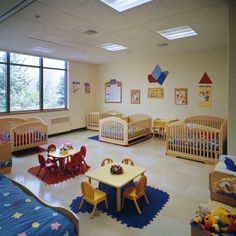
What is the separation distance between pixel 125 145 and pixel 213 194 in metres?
3.84

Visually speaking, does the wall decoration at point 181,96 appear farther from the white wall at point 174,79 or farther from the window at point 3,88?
the window at point 3,88

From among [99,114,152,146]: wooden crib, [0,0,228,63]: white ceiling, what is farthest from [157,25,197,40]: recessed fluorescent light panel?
[99,114,152,146]: wooden crib

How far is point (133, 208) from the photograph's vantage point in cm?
280

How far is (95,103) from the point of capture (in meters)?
9.36

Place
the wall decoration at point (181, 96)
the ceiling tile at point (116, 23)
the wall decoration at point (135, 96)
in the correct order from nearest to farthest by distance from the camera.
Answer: the ceiling tile at point (116, 23) < the wall decoration at point (181, 96) < the wall decoration at point (135, 96)

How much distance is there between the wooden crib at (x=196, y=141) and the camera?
4.56m

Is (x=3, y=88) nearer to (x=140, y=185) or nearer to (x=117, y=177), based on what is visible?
(x=117, y=177)

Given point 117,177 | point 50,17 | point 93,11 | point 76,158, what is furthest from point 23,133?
point 93,11

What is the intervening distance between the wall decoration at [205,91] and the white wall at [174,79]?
0.38ft

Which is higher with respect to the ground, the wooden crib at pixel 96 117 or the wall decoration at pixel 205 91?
the wall decoration at pixel 205 91

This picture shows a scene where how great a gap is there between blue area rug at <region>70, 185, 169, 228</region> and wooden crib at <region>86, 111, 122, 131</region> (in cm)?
531

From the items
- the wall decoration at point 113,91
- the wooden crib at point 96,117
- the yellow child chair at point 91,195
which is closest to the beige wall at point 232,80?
the yellow child chair at point 91,195

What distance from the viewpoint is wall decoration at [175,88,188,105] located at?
6.67m

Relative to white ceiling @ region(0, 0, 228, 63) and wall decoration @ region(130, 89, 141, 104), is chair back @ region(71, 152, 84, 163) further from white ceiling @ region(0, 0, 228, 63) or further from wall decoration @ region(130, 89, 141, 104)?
wall decoration @ region(130, 89, 141, 104)
